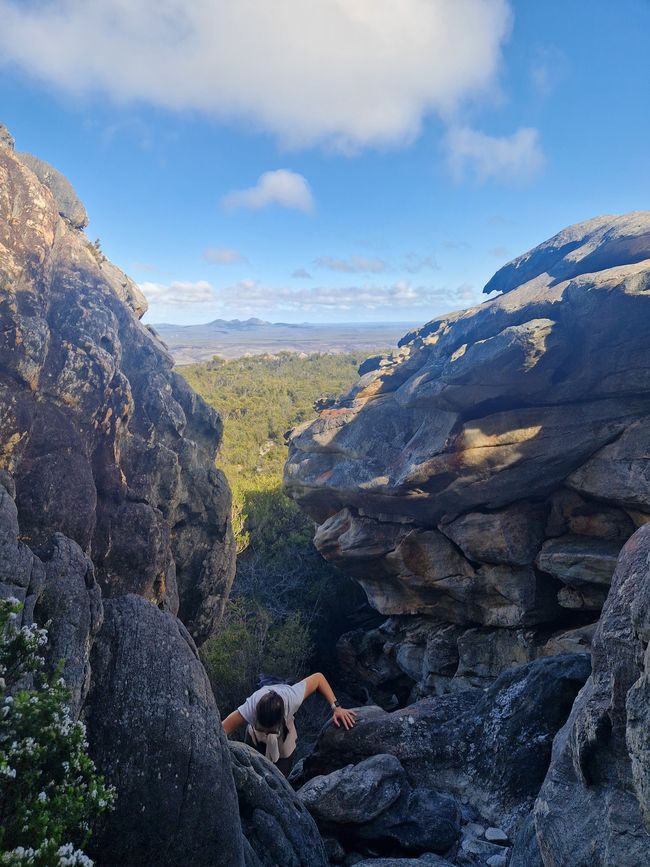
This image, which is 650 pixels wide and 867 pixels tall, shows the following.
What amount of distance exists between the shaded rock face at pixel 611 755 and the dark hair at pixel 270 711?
11.5ft

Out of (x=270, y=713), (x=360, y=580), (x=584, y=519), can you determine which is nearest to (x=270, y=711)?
(x=270, y=713)

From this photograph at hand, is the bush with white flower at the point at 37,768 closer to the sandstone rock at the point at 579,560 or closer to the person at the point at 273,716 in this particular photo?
the person at the point at 273,716

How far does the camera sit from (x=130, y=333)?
1217 centimetres

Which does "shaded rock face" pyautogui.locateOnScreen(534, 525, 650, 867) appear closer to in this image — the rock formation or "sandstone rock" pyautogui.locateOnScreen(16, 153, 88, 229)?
the rock formation

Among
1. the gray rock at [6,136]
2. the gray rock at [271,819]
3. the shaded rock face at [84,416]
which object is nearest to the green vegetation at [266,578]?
the shaded rock face at [84,416]

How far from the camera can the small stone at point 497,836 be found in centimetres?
817

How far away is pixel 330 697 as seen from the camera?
8836 mm

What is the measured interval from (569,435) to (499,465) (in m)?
2.20

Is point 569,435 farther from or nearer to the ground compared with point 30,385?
nearer to the ground

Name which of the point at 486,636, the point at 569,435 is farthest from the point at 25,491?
the point at 486,636

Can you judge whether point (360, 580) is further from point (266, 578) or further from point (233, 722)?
point (233, 722)

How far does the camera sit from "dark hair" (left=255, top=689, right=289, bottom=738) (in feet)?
25.6

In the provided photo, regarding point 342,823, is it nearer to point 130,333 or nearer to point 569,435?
point 130,333

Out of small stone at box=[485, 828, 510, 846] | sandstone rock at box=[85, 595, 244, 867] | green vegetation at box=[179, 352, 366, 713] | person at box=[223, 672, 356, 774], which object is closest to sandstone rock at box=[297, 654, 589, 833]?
small stone at box=[485, 828, 510, 846]
